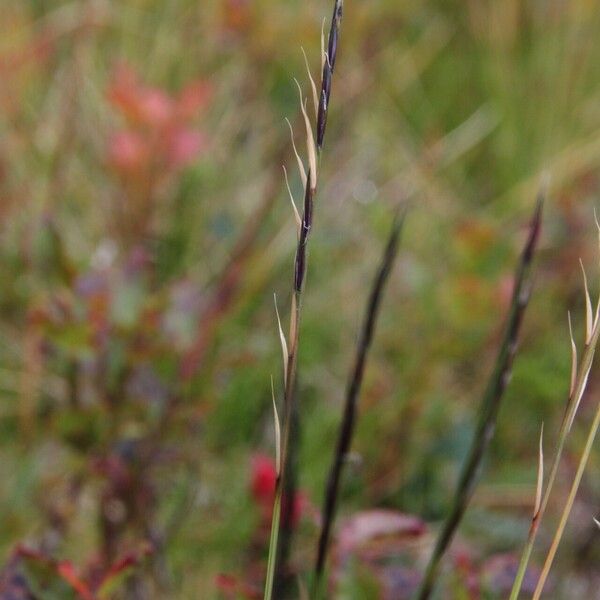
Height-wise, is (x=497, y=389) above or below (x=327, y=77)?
below

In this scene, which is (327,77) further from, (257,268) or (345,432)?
(257,268)

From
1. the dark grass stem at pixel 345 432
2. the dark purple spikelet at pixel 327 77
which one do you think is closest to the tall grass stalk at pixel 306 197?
the dark purple spikelet at pixel 327 77

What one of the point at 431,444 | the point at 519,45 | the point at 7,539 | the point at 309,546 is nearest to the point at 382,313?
the point at 431,444

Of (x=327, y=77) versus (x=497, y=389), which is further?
(x=497, y=389)

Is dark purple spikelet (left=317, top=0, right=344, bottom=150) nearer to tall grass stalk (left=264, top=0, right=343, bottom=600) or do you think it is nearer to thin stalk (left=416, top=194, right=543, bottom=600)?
tall grass stalk (left=264, top=0, right=343, bottom=600)

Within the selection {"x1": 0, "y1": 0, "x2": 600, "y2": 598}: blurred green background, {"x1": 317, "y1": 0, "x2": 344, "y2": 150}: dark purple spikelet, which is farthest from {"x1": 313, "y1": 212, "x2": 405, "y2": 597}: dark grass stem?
{"x1": 317, "y1": 0, "x2": 344, "y2": 150}: dark purple spikelet

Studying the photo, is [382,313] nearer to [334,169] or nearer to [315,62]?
[334,169]

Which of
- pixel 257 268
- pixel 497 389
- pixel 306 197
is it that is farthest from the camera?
pixel 257 268

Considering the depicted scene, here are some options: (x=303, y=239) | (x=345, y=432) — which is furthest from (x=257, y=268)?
(x=303, y=239)
